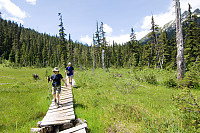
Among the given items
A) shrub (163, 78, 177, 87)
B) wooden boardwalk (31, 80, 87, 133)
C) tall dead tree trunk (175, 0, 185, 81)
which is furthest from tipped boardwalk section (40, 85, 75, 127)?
tall dead tree trunk (175, 0, 185, 81)

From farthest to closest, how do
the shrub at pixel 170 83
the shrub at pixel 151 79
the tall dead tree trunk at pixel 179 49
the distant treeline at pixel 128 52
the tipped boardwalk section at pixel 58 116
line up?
the distant treeline at pixel 128 52, the shrub at pixel 151 79, the shrub at pixel 170 83, the tall dead tree trunk at pixel 179 49, the tipped boardwalk section at pixel 58 116

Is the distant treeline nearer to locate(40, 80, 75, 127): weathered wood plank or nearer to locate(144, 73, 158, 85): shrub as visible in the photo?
locate(144, 73, 158, 85): shrub

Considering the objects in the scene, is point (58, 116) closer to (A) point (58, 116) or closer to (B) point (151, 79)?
(A) point (58, 116)

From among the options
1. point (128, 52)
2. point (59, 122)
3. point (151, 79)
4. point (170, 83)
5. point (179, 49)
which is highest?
point (128, 52)

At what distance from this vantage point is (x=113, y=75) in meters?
16.6

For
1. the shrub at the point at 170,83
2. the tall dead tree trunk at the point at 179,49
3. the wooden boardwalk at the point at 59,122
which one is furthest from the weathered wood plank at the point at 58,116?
the tall dead tree trunk at the point at 179,49

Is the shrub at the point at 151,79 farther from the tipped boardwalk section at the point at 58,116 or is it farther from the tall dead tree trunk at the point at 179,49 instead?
the tipped boardwalk section at the point at 58,116

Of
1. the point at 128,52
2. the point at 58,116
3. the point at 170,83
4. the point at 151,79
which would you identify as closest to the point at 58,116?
the point at 58,116

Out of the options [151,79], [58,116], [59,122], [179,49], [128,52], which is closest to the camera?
[59,122]

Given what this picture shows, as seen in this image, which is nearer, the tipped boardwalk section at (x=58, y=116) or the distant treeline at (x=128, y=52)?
the tipped boardwalk section at (x=58, y=116)

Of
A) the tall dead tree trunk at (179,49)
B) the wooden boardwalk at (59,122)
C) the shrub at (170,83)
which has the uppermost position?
the tall dead tree trunk at (179,49)

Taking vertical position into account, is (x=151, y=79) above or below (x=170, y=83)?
above

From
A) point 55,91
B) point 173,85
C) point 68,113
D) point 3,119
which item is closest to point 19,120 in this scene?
point 3,119

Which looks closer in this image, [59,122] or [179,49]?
[59,122]
